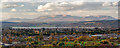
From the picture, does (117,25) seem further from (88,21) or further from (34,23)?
(34,23)

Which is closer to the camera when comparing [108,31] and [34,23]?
[108,31]

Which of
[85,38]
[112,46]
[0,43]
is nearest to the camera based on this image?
[112,46]

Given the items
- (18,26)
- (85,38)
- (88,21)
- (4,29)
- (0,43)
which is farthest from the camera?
(88,21)

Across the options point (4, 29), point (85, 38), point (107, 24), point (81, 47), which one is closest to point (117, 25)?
point (107, 24)

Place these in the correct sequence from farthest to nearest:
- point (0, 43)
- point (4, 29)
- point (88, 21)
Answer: point (88, 21), point (4, 29), point (0, 43)

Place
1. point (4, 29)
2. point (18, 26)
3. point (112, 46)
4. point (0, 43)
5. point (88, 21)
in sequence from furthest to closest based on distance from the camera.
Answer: point (88, 21) → point (18, 26) → point (4, 29) → point (0, 43) → point (112, 46)

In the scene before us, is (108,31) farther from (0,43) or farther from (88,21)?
(0,43)

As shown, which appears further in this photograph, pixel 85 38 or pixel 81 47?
pixel 85 38

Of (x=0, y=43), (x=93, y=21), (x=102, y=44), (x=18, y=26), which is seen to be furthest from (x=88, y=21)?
(x=0, y=43)
